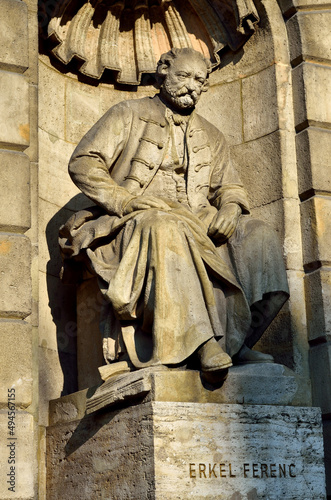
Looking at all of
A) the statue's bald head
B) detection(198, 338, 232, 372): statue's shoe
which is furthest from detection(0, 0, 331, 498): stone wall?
detection(198, 338, 232, 372): statue's shoe

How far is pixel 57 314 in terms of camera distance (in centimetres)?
745

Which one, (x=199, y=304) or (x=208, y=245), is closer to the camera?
(x=199, y=304)

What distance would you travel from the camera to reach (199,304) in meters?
6.11

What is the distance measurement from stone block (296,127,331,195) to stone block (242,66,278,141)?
277mm

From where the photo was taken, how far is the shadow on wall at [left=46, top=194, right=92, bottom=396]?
7355mm

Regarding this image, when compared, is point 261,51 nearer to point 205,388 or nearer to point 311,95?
point 311,95

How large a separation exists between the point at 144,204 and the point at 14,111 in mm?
1008

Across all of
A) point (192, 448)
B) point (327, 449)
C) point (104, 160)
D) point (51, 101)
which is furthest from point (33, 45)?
point (327, 449)

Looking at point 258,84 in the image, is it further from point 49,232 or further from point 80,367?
point 80,367

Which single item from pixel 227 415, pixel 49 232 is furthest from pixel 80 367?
pixel 227 415

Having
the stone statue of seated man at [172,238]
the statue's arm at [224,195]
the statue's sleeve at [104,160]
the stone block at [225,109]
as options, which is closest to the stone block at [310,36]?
the stone block at [225,109]

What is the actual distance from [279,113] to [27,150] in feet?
6.65

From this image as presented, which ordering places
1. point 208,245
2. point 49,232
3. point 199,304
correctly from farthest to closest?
point 49,232 < point 208,245 < point 199,304

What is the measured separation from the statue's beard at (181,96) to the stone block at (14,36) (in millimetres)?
1007
